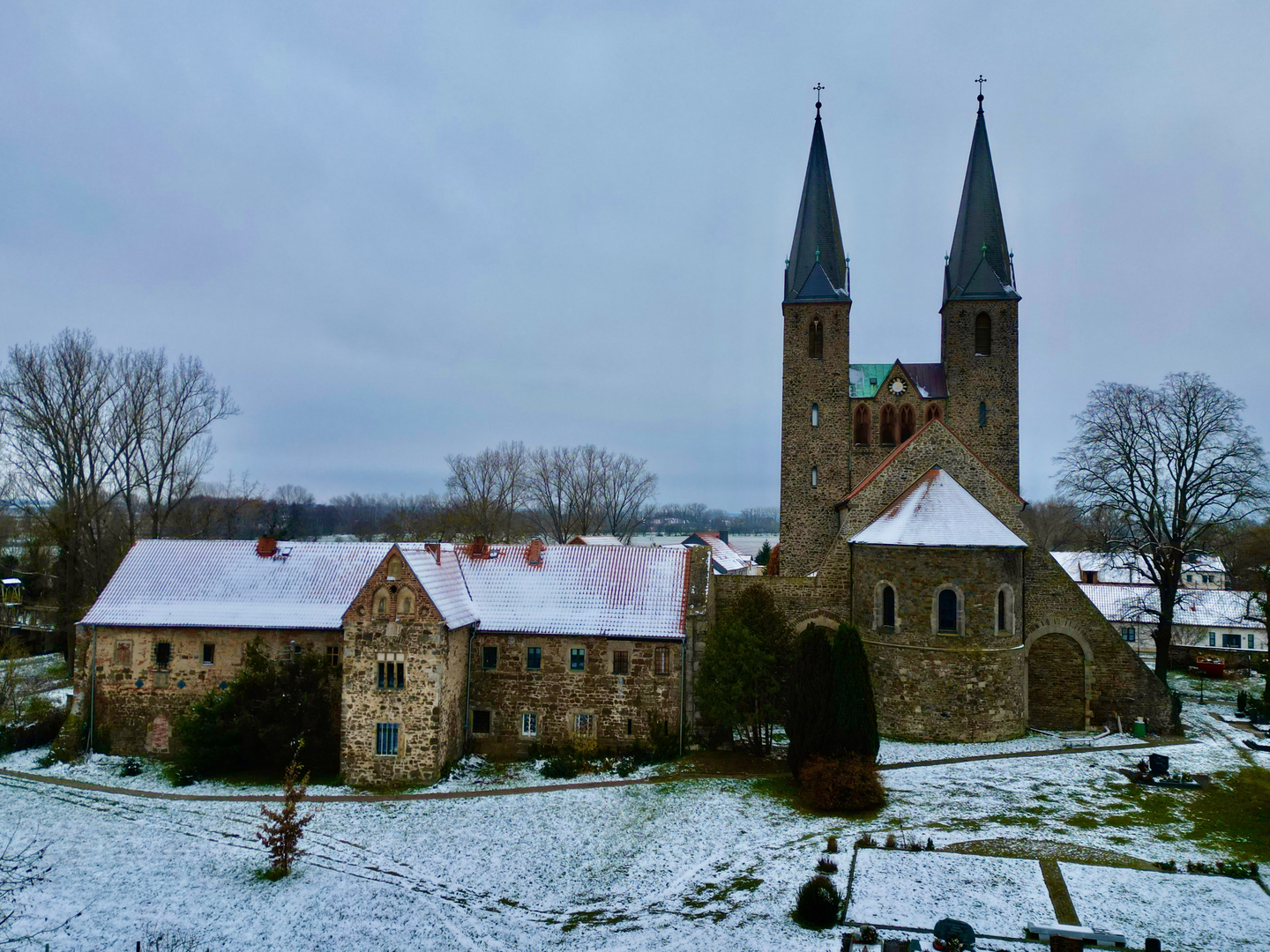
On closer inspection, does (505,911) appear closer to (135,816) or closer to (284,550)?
(135,816)

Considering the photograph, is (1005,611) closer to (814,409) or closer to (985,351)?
(814,409)

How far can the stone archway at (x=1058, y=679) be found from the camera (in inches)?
1042

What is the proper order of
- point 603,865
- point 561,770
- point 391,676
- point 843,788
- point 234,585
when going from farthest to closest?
point 234,585 → point 561,770 → point 391,676 → point 843,788 → point 603,865

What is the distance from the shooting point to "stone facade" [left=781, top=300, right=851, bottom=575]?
33875 millimetres

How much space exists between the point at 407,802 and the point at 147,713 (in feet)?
34.7

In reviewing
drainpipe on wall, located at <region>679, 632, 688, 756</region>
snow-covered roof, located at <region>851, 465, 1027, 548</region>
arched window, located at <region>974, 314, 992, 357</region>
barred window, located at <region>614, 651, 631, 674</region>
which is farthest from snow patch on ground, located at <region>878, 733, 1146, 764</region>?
arched window, located at <region>974, 314, 992, 357</region>

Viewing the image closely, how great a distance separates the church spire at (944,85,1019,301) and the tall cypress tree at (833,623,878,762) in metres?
19.6

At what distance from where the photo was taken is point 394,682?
21.5m

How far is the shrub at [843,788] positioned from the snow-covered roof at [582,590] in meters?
5.92

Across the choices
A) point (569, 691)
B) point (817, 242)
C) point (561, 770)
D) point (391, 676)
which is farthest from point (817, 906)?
point (817, 242)

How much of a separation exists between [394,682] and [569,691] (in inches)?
212

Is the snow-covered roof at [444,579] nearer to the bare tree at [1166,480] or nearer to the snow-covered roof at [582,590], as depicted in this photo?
the snow-covered roof at [582,590]

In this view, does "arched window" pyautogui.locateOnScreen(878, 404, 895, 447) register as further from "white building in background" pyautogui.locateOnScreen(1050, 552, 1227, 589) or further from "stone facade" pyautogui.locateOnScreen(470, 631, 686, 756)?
"stone facade" pyautogui.locateOnScreen(470, 631, 686, 756)

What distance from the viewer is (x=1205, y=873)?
14.8m
